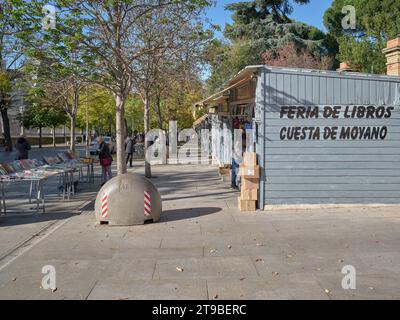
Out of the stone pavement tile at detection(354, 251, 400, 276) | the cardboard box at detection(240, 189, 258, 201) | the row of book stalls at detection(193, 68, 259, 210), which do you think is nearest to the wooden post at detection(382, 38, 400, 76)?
the row of book stalls at detection(193, 68, 259, 210)

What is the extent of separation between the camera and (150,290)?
5.59m

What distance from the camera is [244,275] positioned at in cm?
608

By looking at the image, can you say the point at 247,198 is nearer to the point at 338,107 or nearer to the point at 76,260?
the point at 338,107

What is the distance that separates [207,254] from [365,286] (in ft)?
7.86

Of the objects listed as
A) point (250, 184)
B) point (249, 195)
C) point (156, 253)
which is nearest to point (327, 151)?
point (250, 184)

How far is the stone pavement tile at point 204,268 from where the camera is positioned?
6109mm

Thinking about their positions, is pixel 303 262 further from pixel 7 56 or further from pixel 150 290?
pixel 7 56

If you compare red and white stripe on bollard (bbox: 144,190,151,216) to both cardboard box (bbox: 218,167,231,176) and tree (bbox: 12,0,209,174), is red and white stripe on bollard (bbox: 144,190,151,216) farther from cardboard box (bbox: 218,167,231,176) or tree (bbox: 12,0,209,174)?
cardboard box (bbox: 218,167,231,176)

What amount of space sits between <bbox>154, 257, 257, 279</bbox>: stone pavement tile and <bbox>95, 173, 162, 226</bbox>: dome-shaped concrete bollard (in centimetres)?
258

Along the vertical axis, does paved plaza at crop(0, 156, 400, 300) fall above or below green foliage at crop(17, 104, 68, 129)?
below

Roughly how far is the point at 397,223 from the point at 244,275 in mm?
4356

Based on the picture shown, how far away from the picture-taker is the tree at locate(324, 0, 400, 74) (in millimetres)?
29312

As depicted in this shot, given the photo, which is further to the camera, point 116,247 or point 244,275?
point 116,247
